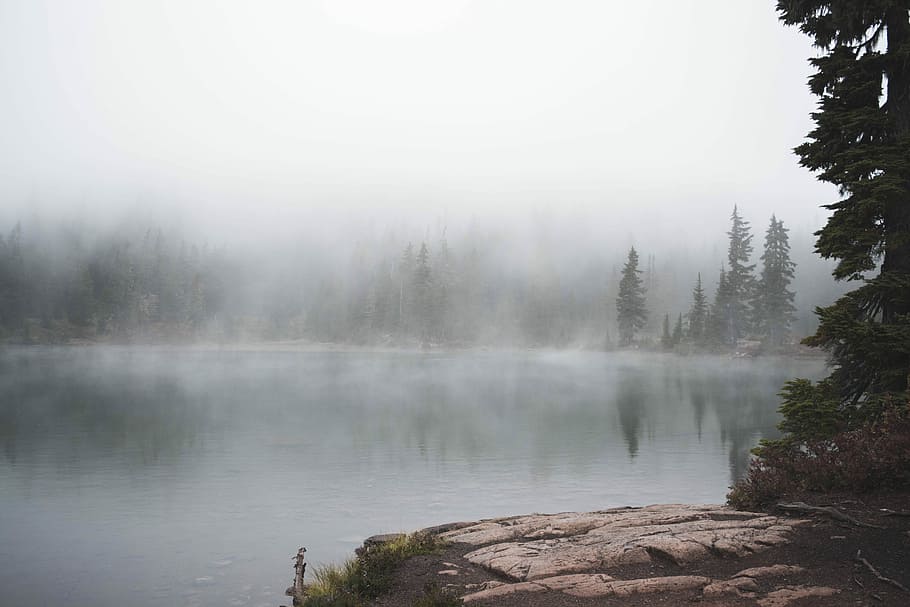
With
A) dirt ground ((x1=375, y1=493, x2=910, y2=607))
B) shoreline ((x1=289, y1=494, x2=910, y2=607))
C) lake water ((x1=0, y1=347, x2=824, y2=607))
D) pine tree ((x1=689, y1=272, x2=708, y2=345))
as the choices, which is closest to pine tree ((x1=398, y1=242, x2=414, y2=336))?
pine tree ((x1=689, y1=272, x2=708, y2=345))

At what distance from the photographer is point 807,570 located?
8.92 metres

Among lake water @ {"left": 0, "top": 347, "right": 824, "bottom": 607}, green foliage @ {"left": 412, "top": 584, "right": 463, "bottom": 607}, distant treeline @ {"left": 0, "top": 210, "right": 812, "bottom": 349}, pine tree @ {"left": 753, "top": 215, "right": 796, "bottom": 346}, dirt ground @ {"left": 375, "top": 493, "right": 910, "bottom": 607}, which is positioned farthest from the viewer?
distant treeline @ {"left": 0, "top": 210, "right": 812, "bottom": 349}

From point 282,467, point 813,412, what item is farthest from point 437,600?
point 282,467

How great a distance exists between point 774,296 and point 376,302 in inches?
3568

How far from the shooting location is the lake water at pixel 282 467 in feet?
50.8

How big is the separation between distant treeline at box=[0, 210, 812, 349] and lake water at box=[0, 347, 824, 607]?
49.8 metres

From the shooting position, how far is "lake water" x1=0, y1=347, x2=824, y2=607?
50.8ft

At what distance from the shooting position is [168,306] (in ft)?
Answer: 501

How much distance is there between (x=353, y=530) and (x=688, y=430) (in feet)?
84.5

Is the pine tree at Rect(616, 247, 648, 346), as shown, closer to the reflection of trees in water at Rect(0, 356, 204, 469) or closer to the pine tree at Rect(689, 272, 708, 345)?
the pine tree at Rect(689, 272, 708, 345)

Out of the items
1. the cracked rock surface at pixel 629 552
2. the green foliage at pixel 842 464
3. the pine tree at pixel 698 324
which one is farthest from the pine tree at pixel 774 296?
the cracked rock surface at pixel 629 552

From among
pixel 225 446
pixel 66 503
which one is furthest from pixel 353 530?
pixel 225 446

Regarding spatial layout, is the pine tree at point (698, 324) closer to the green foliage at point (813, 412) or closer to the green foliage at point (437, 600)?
the green foliage at point (813, 412)

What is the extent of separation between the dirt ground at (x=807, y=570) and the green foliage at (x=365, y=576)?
28cm
